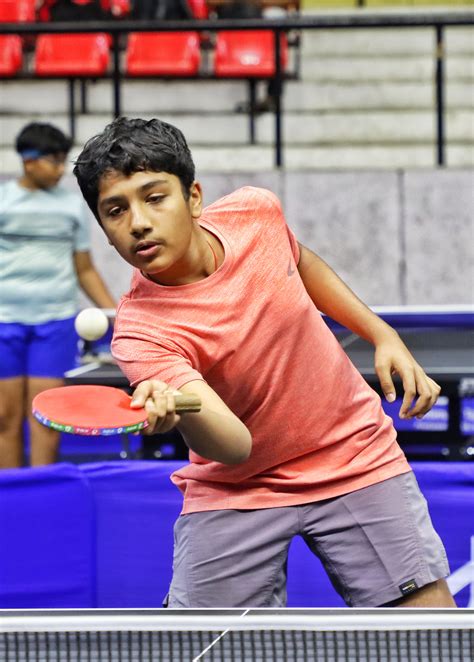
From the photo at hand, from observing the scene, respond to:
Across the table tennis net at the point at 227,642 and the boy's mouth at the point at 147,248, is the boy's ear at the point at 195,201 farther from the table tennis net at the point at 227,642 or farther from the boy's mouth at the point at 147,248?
Answer: the table tennis net at the point at 227,642

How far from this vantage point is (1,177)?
7.55 metres

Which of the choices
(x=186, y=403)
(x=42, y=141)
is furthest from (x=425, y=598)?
(x=42, y=141)

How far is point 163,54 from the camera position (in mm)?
9609

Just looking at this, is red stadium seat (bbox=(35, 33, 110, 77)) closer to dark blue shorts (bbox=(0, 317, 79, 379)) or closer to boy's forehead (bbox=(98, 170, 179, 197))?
dark blue shorts (bbox=(0, 317, 79, 379))

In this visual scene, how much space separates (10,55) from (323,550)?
26.1 feet

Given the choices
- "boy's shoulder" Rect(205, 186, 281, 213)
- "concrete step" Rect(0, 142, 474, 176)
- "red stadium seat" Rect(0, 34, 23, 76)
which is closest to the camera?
"boy's shoulder" Rect(205, 186, 281, 213)

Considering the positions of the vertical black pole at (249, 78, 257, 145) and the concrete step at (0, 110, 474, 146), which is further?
the concrete step at (0, 110, 474, 146)

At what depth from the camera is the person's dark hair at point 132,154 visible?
214 centimetres

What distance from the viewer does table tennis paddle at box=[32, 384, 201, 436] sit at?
1.75 meters

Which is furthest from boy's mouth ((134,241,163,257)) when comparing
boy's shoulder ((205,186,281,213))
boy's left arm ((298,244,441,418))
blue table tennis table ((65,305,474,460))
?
blue table tennis table ((65,305,474,460))

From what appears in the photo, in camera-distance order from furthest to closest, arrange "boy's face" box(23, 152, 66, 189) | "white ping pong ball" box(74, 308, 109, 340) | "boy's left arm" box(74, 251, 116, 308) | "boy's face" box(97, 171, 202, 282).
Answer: "boy's left arm" box(74, 251, 116, 308) < "boy's face" box(23, 152, 66, 189) < "white ping pong ball" box(74, 308, 109, 340) < "boy's face" box(97, 171, 202, 282)

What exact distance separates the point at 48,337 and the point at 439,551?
9.51 feet

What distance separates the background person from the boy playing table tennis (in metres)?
2.62

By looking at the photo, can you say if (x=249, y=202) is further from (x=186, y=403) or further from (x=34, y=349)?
(x=34, y=349)
